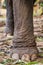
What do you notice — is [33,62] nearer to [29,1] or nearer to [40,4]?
[29,1]

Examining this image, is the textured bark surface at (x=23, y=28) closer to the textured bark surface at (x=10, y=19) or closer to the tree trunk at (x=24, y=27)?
the tree trunk at (x=24, y=27)

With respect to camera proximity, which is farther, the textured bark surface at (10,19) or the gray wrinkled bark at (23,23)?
the textured bark surface at (10,19)

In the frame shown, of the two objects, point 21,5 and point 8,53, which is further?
point 8,53

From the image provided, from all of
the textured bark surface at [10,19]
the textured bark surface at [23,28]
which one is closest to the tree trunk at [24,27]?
the textured bark surface at [23,28]

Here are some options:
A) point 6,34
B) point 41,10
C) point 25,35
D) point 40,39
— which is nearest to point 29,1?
point 25,35

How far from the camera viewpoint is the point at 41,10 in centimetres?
1547

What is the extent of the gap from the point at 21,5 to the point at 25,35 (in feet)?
1.69

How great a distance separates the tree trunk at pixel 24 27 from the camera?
192 inches

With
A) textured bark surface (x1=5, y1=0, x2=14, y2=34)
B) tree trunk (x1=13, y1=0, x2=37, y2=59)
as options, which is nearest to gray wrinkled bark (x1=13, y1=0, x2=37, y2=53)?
tree trunk (x1=13, y1=0, x2=37, y2=59)

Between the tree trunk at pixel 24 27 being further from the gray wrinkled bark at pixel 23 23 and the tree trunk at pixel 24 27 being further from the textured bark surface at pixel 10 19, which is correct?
the textured bark surface at pixel 10 19

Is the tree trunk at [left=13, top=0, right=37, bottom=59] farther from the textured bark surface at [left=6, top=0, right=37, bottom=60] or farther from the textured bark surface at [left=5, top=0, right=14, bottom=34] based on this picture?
the textured bark surface at [left=5, top=0, right=14, bottom=34]

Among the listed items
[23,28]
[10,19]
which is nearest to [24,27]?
[23,28]

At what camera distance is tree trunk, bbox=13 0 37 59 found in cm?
488

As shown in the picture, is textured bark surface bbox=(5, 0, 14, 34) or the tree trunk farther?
textured bark surface bbox=(5, 0, 14, 34)
